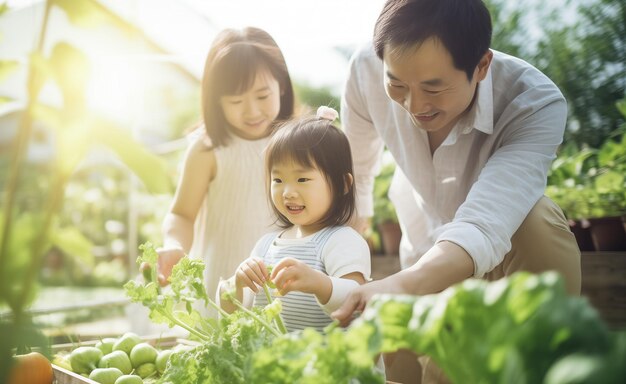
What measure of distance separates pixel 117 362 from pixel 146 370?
0.09 metres

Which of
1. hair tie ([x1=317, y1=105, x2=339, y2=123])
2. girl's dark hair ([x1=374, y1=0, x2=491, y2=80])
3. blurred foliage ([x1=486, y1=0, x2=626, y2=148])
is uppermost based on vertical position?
blurred foliage ([x1=486, y1=0, x2=626, y2=148])

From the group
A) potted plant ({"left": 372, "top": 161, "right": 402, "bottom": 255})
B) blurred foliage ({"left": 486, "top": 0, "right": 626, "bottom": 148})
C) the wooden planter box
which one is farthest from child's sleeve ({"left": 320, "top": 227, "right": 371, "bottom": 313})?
blurred foliage ({"left": 486, "top": 0, "right": 626, "bottom": 148})

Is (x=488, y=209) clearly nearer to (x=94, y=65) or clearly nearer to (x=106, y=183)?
(x=94, y=65)

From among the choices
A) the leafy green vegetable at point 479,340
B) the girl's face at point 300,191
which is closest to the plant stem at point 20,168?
the leafy green vegetable at point 479,340

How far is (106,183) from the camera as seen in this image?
1184cm

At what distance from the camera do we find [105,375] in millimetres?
1788

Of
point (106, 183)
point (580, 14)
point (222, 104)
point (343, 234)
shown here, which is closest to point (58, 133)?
point (343, 234)

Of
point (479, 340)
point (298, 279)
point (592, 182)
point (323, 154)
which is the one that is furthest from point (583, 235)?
A: point (479, 340)

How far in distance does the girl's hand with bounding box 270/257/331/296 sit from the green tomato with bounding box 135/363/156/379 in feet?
2.30

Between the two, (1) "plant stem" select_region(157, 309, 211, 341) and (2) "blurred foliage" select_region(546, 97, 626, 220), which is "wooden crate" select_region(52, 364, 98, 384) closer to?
(1) "plant stem" select_region(157, 309, 211, 341)

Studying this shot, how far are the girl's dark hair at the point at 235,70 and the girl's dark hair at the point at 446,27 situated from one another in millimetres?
744

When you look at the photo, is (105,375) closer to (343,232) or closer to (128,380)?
(128,380)

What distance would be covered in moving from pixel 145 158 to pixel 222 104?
6.62ft

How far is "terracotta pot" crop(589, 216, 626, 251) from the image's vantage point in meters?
2.95
